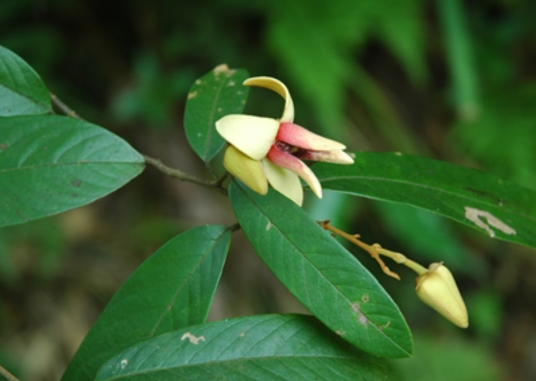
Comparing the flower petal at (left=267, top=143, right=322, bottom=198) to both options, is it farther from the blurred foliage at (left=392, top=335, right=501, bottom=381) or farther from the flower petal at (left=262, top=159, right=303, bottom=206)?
the blurred foliage at (left=392, top=335, right=501, bottom=381)

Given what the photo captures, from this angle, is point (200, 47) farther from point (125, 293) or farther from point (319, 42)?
point (125, 293)

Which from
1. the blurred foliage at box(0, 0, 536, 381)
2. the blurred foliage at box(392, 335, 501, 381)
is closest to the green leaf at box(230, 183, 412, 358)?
the blurred foliage at box(0, 0, 536, 381)

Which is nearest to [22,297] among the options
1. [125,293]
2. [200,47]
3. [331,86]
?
[200,47]

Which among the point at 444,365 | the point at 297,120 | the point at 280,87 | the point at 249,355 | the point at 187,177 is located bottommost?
the point at 444,365

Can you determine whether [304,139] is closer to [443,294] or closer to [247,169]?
[247,169]

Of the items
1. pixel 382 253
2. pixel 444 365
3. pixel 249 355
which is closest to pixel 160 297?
pixel 249 355

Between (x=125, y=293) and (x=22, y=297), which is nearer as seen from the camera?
(x=125, y=293)
